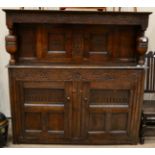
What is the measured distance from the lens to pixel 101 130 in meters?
2.50

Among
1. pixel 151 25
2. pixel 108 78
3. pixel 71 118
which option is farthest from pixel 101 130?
pixel 151 25

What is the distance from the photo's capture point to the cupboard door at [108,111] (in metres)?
2.36

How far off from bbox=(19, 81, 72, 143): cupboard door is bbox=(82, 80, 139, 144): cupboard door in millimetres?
199

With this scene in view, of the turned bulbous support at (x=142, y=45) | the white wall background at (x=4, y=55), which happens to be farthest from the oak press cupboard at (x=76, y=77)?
the white wall background at (x=4, y=55)

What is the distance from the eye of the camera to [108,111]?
2422mm

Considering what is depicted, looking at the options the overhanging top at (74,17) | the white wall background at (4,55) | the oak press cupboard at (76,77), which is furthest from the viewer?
the white wall background at (4,55)

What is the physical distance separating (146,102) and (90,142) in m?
0.80

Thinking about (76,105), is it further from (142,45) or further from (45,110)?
(142,45)

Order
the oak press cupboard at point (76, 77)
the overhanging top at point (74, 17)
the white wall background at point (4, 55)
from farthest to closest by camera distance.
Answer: the white wall background at point (4, 55)
the oak press cupboard at point (76, 77)
the overhanging top at point (74, 17)

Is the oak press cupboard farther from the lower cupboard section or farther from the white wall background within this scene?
the white wall background

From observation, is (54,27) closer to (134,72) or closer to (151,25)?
(134,72)

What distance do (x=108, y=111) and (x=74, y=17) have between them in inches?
39.3

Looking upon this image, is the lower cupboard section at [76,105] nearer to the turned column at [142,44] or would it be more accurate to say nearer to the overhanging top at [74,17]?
the turned column at [142,44]

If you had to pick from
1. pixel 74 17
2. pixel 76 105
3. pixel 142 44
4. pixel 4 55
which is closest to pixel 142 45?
pixel 142 44
